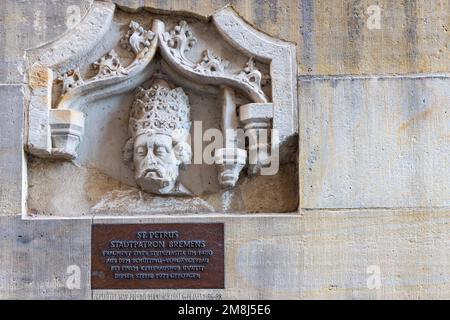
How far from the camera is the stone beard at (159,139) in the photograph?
220 inches

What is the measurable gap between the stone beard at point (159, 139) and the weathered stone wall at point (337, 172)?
293 millimetres

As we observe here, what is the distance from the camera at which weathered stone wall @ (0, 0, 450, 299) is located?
18.0 feet

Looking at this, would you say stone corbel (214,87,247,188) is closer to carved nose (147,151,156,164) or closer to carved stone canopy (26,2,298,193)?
carved stone canopy (26,2,298,193)

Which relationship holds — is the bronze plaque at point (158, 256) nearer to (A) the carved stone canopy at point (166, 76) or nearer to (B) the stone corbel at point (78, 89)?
(A) the carved stone canopy at point (166, 76)

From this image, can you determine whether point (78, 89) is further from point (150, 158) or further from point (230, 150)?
point (230, 150)

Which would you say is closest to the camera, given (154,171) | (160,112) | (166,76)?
(154,171)

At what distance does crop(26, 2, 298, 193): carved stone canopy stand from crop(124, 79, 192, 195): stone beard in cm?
2

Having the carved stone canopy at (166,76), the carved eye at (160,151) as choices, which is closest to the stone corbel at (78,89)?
the carved stone canopy at (166,76)

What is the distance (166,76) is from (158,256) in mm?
1347

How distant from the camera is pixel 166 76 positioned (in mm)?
5922

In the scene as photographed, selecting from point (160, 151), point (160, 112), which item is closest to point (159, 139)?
point (160, 151)

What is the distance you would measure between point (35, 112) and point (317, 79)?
2046mm

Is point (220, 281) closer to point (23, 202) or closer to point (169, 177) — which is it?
point (169, 177)

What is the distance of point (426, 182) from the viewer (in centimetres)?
555
